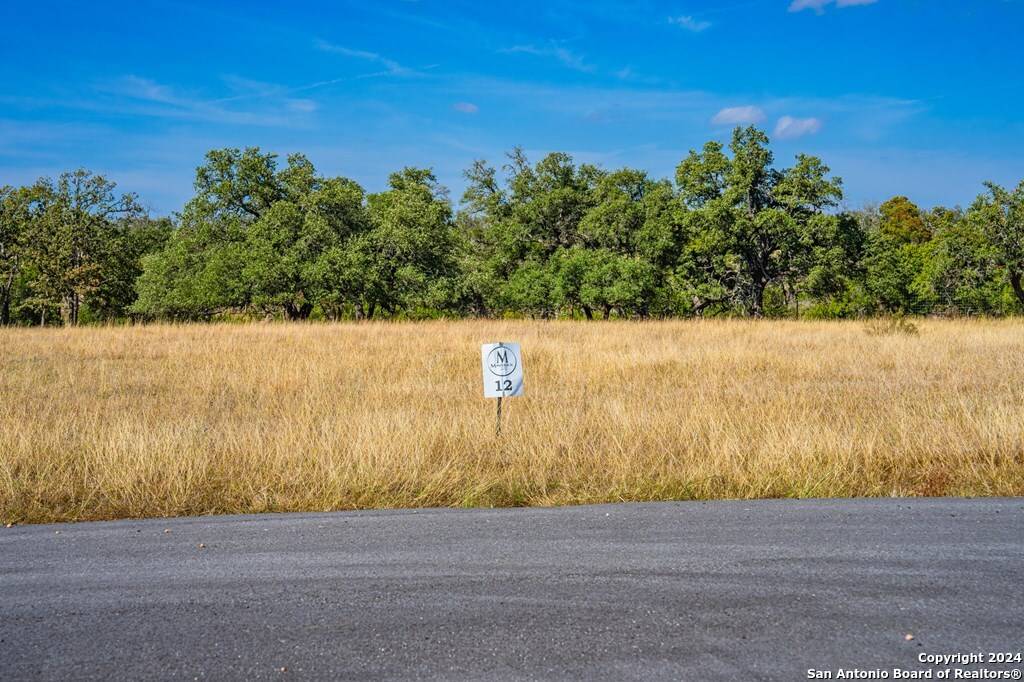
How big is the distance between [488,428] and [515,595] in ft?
16.2

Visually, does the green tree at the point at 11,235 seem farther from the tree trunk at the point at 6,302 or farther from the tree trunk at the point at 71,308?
the tree trunk at the point at 71,308

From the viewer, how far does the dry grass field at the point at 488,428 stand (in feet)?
21.9

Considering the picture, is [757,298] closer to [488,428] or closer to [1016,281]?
[1016,281]

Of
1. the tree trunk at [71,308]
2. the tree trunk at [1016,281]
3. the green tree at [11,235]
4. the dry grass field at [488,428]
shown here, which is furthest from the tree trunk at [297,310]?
the tree trunk at [1016,281]

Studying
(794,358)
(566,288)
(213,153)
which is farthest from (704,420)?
(213,153)

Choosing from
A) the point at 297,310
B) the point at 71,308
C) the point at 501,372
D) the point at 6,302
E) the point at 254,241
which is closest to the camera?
the point at 501,372

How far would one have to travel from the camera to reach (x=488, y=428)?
891cm

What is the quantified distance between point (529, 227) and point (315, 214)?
11058 millimetres

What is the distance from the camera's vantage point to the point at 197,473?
274 inches

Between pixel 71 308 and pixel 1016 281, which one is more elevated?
pixel 1016 281

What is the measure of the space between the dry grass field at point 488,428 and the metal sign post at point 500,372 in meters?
0.47

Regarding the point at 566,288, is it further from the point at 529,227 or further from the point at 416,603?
the point at 416,603

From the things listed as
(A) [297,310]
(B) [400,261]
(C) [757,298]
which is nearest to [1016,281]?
(C) [757,298]

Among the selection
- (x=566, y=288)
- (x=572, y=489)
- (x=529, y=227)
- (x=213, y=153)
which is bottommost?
(x=572, y=489)
